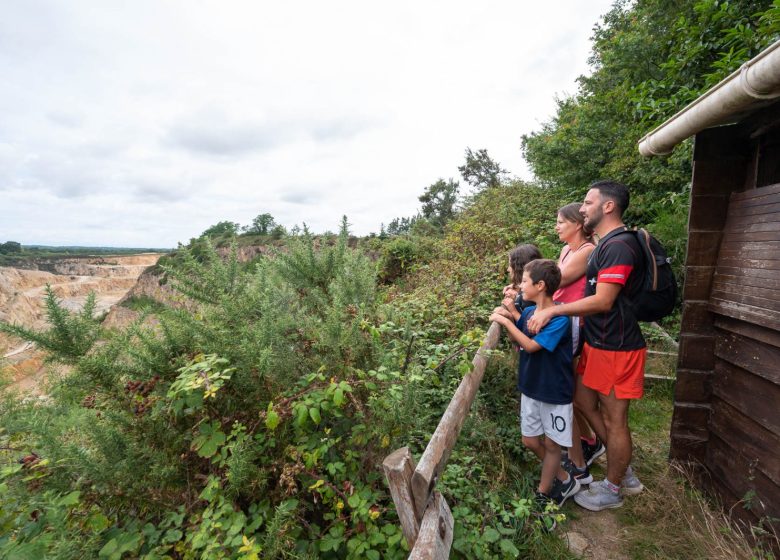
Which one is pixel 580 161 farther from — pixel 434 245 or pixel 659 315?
pixel 659 315

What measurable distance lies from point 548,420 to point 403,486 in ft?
4.86

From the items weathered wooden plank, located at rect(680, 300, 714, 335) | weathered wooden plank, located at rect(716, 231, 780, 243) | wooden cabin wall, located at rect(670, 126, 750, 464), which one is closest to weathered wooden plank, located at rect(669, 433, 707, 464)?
wooden cabin wall, located at rect(670, 126, 750, 464)

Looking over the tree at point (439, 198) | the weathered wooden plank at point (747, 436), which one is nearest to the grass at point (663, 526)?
the weathered wooden plank at point (747, 436)

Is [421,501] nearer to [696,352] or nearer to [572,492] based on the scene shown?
[572,492]

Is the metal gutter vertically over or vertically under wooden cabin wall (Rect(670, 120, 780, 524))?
over

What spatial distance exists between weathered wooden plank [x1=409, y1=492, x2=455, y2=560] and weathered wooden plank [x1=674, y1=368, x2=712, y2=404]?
1.99m

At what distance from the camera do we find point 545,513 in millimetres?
2129

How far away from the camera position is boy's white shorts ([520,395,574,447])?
2354 mm

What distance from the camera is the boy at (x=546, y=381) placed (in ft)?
7.75

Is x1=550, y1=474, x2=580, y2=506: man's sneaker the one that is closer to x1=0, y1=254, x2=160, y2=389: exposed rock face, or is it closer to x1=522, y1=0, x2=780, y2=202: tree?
x1=0, y1=254, x2=160, y2=389: exposed rock face

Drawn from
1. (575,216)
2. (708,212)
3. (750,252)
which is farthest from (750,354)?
(575,216)

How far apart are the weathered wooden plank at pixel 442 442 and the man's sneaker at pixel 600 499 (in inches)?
47.7

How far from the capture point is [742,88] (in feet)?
5.35

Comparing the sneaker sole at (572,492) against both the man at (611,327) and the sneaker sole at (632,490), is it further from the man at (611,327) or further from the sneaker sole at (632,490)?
the sneaker sole at (632,490)
